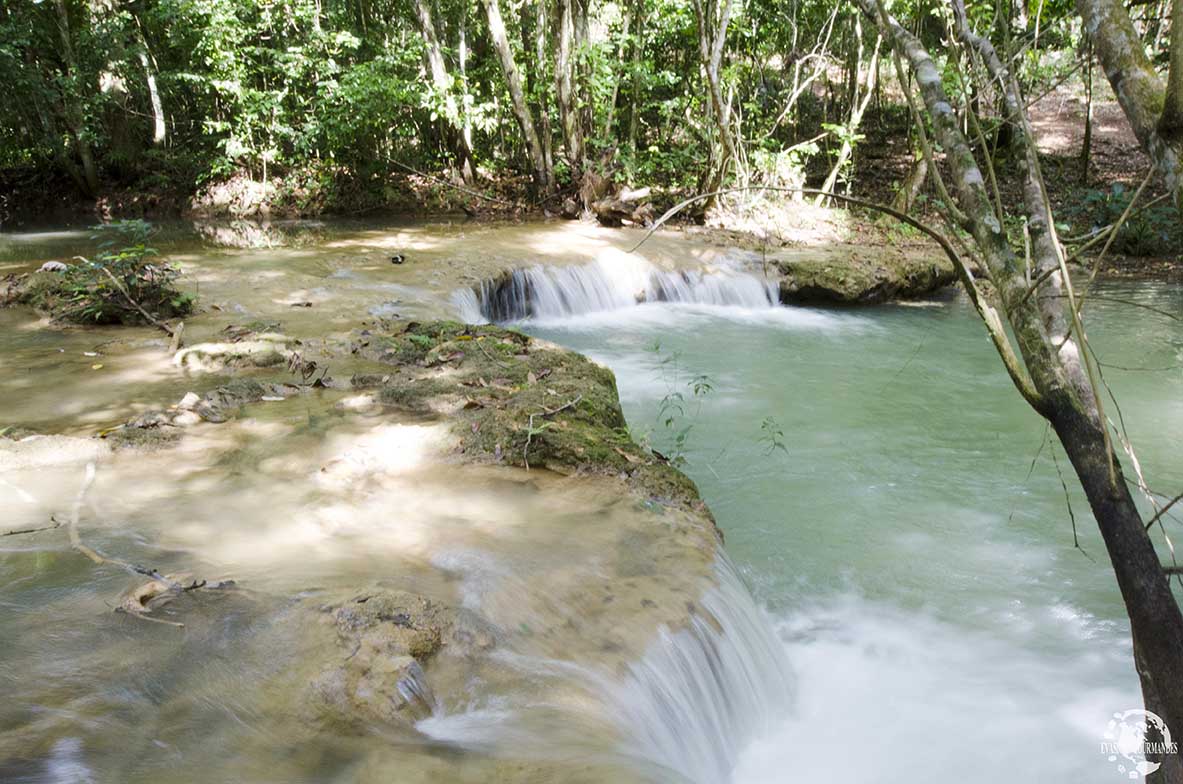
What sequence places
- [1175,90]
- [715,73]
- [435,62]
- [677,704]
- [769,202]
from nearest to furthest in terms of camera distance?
[1175,90]
[677,704]
[715,73]
[769,202]
[435,62]

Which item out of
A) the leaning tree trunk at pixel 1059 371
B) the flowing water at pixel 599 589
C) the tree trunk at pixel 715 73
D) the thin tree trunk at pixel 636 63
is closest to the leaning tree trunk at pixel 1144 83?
→ the leaning tree trunk at pixel 1059 371

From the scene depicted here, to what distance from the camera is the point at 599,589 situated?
322 cm

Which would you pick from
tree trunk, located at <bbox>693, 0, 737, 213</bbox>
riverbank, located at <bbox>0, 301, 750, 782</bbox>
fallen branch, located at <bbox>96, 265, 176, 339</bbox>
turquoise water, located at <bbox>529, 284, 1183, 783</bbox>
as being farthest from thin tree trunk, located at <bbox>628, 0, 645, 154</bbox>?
riverbank, located at <bbox>0, 301, 750, 782</bbox>

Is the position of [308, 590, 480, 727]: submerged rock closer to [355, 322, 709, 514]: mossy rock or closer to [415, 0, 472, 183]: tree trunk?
[355, 322, 709, 514]: mossy rock

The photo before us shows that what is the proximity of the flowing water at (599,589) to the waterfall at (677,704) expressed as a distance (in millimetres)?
12

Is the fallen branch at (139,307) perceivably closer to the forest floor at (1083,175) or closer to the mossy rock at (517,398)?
the mossy rock at (517,398)

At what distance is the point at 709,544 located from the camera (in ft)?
12.1

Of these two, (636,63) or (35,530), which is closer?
(35,530)

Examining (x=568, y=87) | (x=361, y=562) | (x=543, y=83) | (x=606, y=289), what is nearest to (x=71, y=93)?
(x=543, y=83)

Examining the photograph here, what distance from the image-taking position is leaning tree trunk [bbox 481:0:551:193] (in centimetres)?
1407

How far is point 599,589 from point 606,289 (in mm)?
8202

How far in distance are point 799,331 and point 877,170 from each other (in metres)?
10.7

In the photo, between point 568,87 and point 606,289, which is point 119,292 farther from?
point 568,87

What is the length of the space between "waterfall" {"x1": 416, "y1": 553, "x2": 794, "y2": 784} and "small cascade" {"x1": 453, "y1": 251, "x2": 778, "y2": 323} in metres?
6.76
